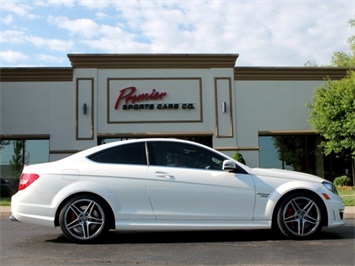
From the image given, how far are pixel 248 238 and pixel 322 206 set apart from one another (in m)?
1.19

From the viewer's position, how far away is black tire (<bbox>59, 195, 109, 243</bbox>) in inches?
233

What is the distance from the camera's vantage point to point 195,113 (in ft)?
63.0

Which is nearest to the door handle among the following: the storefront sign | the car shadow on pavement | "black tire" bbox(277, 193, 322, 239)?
the car shadow on pavement

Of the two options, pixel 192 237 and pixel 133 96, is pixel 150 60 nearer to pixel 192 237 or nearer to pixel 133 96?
pixel 133 96

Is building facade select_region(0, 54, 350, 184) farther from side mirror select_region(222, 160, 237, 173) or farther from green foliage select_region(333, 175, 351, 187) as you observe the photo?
side mirror select_region(222, 160, 237, 173)

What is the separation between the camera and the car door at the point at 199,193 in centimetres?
602

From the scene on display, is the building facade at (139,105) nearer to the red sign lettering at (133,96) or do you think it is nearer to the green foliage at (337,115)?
the red sign lettering at (133,96)

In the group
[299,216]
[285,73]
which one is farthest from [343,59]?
[299,216]

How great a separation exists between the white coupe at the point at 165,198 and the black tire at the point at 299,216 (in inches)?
0.5

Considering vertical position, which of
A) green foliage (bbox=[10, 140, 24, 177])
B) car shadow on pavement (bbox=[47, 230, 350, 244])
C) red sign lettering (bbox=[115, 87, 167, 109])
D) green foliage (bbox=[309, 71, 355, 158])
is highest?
red sign lettering (bbox=[115, 87, 167, 109])

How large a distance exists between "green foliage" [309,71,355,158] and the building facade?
143cm

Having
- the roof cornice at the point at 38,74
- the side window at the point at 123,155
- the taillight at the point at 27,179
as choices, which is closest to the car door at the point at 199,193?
the side window at the point at 123,155

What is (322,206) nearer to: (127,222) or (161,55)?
(127,222)

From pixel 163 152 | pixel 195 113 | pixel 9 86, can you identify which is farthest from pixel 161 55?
pixel 163 152
